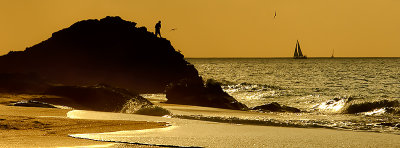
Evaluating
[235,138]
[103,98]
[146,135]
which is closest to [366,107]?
[103,98]

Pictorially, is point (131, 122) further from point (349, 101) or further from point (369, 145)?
point (349, 101)

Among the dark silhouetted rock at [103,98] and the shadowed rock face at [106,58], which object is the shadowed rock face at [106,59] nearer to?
the shadowed rock face at [106,58]

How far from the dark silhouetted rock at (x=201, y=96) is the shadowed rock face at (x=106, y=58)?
Answer: 1270 centimetres

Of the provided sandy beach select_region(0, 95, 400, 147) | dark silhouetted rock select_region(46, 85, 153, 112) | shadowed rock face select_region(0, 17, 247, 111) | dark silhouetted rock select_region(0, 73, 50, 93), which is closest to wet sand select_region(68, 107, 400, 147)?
sandy beach select_region(0, 95, 400, 147)

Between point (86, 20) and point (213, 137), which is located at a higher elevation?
point (86, 20)

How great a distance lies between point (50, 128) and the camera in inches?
366

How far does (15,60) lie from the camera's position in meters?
43.3

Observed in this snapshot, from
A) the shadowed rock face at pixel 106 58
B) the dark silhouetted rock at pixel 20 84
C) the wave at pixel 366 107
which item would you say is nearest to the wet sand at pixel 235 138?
the dark silhouetted rock at pixel 20 84

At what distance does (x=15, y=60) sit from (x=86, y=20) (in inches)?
266

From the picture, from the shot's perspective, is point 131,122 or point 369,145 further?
point 131,122

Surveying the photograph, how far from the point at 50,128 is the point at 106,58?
3384 centimetres

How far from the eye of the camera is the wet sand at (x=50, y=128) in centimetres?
762

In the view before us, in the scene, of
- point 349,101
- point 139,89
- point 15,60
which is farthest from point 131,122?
point 15,60

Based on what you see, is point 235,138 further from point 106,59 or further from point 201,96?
point 106,59
